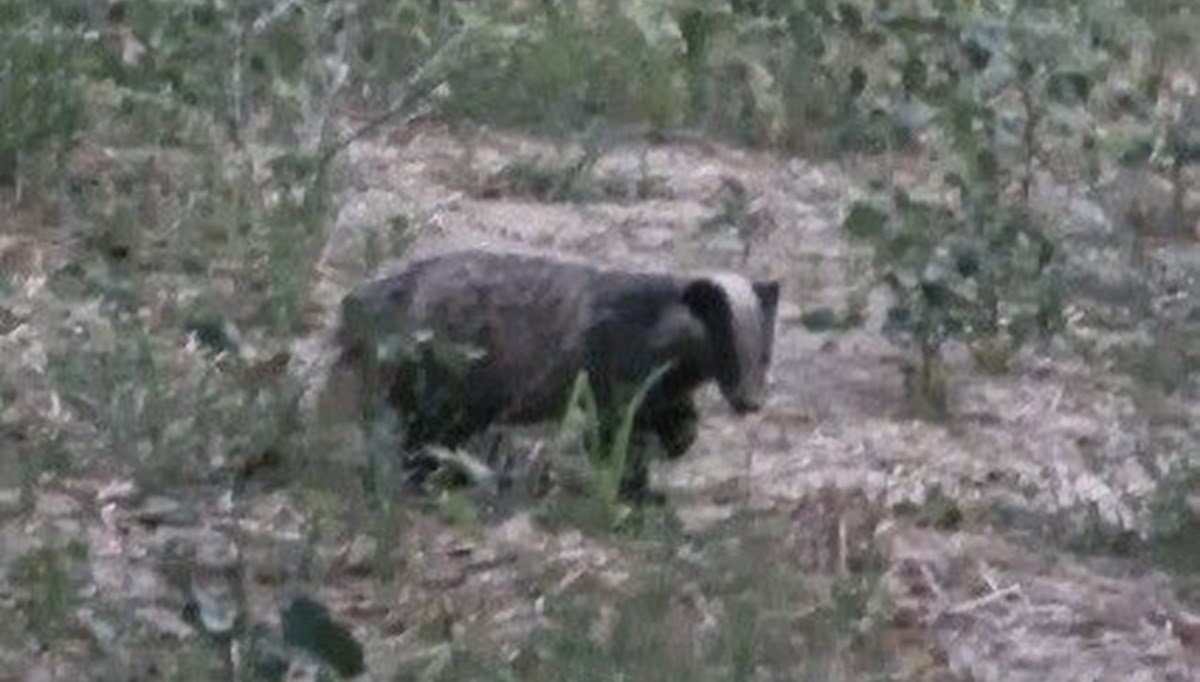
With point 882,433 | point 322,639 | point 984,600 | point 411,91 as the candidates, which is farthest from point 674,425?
point 411,91

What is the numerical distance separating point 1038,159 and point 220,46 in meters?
2.25

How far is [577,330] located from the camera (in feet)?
23.5

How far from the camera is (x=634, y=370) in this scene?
7.16 metres

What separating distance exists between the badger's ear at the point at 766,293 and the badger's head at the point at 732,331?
0.13 feet

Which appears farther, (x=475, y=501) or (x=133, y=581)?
(x=475, y=501)

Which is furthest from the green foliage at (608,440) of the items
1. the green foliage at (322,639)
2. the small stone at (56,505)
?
the green foliage at (322,639)

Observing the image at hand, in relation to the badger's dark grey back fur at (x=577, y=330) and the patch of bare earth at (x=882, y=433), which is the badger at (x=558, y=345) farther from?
the patch of bare earth at (x=882, y=433)

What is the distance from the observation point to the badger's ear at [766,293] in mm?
7242

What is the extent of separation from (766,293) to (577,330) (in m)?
0.37

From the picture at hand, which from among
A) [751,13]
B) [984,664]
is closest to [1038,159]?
[751,13]

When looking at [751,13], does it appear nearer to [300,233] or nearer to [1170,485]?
[300,233]

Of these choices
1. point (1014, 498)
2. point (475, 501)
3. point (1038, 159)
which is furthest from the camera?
point (1038, 159)

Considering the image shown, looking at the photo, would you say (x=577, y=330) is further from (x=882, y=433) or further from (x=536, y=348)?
(x=882, y=433)

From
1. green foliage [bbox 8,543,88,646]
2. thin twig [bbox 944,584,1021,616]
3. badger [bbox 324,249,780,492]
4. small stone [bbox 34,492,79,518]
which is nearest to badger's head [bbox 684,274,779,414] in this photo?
badger [bbox 324,249,780,492]
